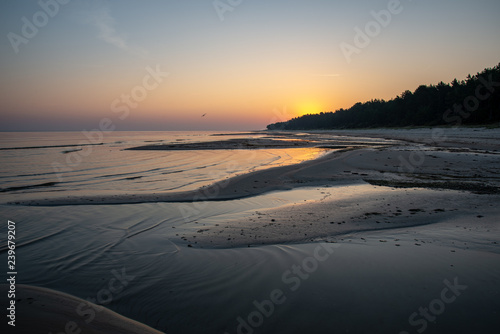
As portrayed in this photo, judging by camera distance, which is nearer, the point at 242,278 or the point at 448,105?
the point at 242,278

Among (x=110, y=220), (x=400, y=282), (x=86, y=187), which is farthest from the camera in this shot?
(x=86, y=187)

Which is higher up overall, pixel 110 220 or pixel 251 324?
pixel 110 220

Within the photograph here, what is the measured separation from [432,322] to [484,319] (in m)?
0.59

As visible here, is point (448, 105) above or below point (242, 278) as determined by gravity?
above

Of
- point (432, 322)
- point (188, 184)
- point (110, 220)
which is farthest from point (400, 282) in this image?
point (188, 184)

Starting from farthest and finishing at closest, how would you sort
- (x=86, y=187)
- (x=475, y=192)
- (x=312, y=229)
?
(x=86, y=187), (x=475, y=192), (x=312, y=229)

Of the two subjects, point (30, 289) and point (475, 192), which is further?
point (475, 192)

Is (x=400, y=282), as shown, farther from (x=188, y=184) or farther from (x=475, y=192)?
(x=188, y=184)

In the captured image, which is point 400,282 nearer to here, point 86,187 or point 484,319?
point 484,319

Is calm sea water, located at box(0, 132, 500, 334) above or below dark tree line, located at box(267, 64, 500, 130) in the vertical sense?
below

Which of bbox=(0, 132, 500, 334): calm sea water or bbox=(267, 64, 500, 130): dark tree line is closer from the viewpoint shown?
bbox=(0, 132, 500, 334): calm sea water

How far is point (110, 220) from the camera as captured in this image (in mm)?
8188

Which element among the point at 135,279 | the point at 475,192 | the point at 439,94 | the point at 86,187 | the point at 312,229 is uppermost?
the point at 439,94

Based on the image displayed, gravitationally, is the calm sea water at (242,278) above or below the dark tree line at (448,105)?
below
